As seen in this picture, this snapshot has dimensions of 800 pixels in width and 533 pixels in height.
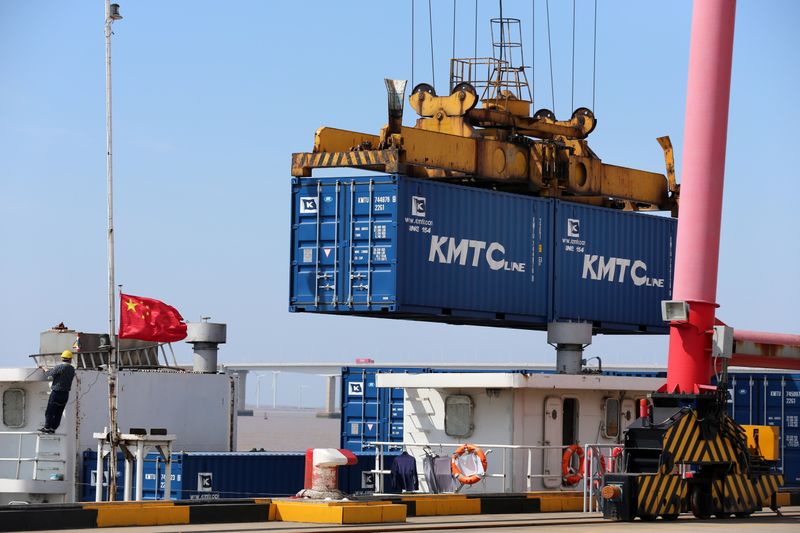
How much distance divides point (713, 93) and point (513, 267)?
30.7ft

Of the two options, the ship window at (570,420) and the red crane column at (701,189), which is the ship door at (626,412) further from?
the red crane column at (701,189)

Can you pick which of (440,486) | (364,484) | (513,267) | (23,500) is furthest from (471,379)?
(23,500)

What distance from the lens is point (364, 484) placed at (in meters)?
26.7

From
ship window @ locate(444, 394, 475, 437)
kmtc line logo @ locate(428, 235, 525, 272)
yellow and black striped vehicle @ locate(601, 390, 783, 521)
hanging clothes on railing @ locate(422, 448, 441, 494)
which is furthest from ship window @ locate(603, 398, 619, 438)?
kmtc line logo @ locate(428, 235, 525, 272)

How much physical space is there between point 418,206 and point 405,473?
6432mm

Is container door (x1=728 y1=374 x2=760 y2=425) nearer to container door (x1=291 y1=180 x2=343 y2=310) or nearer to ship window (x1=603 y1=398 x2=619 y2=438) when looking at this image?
ship window (x1=603 y1=398 x2=619 y2=438)

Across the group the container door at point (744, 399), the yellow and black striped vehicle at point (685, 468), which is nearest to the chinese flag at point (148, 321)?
the container door at point (744, 399)

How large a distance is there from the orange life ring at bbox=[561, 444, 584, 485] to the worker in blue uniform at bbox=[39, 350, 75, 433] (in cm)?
884

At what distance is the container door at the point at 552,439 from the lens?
23047 millimetres

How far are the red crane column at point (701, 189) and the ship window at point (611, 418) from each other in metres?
3.44

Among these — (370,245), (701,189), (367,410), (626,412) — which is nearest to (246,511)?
(701,189)

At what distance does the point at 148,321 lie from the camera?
29.5 meters

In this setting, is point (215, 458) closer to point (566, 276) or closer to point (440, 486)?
point (440, 486)

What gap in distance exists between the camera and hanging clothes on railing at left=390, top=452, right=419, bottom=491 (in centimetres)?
2328
